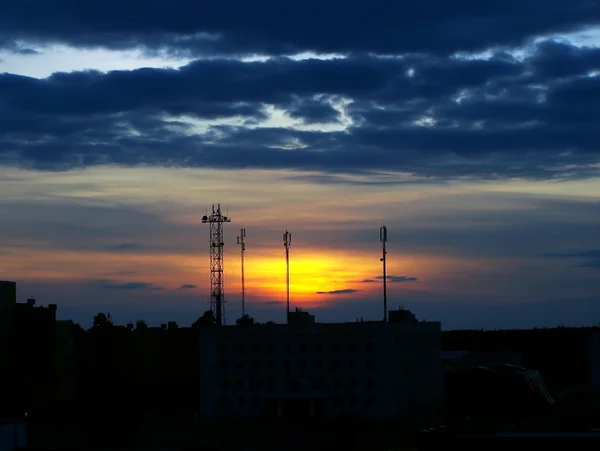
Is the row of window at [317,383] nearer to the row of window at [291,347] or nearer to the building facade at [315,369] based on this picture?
the building facade at [315,369]

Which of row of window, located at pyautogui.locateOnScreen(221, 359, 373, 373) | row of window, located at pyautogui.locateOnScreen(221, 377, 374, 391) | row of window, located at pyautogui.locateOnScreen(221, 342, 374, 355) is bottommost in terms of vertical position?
row of window, located at pyautogui.locateOnScreen(221, 377, 374, 391)

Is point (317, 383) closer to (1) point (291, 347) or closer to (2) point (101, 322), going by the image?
(1) point (291, 347)

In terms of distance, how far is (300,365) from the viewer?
9938cm

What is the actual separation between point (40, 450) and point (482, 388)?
83374mm

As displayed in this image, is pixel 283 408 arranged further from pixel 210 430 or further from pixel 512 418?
pixel 512 418

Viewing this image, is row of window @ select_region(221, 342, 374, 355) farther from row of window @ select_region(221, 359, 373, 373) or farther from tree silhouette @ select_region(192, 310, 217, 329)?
tree silhouette @ select_region(192, 310, 217, 329)

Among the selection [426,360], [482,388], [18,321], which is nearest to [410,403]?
[426,360]

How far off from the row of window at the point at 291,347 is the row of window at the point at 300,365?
1.05m

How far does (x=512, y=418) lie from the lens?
9700 centimetres

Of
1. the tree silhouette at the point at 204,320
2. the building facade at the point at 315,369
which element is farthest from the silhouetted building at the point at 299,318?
the tree silhouette at the point at 204,320

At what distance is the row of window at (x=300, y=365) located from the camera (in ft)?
321

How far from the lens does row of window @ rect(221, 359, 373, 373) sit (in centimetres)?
9781

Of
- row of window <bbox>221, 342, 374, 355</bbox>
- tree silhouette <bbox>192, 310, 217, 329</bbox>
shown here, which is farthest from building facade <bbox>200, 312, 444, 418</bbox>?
tree silhouette <bbox>192, 310, 217, 329</bbox>

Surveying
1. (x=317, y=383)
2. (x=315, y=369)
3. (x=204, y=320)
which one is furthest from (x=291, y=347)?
(x=204, y=320)
